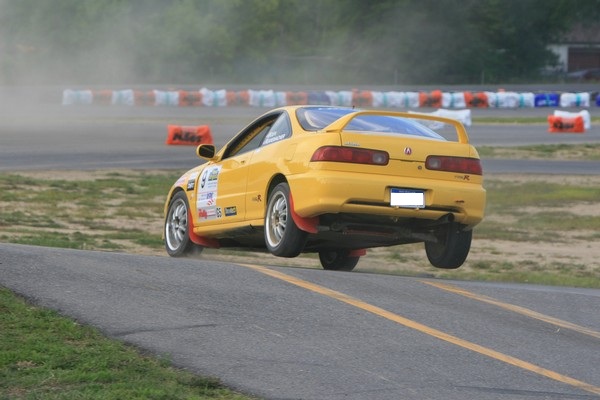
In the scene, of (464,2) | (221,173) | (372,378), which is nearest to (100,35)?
(464,2)

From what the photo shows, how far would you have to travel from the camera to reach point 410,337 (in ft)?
23.3

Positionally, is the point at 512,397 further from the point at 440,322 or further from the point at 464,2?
the point at 464,2

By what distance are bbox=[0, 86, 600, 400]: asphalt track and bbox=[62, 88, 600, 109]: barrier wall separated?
35.5m

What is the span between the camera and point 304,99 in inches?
1827

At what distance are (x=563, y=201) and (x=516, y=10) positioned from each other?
112ft

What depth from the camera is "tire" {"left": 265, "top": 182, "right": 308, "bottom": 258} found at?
9.82 meters

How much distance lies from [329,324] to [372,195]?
8.16 feet

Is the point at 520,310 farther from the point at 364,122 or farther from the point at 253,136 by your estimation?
the point at 253,136

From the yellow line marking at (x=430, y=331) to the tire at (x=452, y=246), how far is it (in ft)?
7.05

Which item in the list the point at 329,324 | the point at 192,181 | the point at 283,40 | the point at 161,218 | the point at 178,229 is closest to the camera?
the point at 329,324

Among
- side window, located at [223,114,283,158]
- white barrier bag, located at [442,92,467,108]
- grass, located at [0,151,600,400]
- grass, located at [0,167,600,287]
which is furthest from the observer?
white barrier bag, located at [442,92,467,108]

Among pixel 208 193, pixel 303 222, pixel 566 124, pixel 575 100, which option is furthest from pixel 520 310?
pixel 575 100

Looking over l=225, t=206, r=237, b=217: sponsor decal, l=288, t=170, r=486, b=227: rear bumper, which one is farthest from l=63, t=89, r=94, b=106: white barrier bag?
l=288, t=170, r=486, b=227: rear bumper

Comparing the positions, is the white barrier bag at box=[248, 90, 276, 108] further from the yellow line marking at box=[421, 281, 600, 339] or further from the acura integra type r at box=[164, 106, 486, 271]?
the yellow line marking at box=[421, 281, 600, 339]
